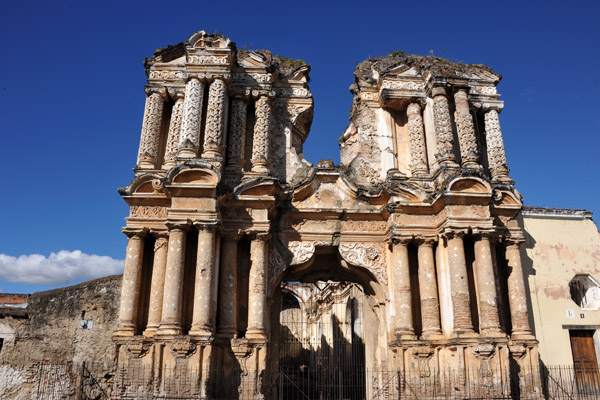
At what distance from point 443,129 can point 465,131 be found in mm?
641

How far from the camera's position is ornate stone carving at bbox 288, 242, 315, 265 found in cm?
1255

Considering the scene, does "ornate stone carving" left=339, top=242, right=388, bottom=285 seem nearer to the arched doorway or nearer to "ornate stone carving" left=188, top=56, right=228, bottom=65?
the arched doorway

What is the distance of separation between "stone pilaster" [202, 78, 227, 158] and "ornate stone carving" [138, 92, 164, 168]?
52.7 inches

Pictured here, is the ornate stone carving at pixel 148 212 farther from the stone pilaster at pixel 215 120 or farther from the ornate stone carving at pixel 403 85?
the ornate stone carving at pixel 403 85

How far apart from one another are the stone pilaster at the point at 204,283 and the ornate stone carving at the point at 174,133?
2376 millimetres

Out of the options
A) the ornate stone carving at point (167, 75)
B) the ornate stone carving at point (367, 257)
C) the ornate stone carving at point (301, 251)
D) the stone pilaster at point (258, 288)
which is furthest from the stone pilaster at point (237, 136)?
the ornate stone carving at point (367, 257)

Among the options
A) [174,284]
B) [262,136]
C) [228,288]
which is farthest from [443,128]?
[174,284]

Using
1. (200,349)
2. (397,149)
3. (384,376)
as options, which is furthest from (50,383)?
(397,149)

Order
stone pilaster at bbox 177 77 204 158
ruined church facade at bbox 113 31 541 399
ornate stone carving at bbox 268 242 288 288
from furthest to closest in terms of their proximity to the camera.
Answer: ornate stone carving at bbox 268 242 288 288 → stone pilaster at bbox 177 77 204 158 → ruined church facade at bbox 113 31 541 399

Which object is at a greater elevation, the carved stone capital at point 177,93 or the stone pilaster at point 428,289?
the carved stone capital at point 177,93

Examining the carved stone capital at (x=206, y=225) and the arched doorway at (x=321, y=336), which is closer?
the carved stone capital at (x=206, y=225)

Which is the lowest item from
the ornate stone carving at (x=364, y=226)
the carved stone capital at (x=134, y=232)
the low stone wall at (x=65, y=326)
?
the low stone wall at (x=65, y=326)

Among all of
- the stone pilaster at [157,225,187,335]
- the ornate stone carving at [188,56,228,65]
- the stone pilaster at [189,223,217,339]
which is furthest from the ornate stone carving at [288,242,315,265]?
the ornate stone carving at [188,56,228,65]

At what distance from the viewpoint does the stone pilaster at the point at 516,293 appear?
11.9 meters
